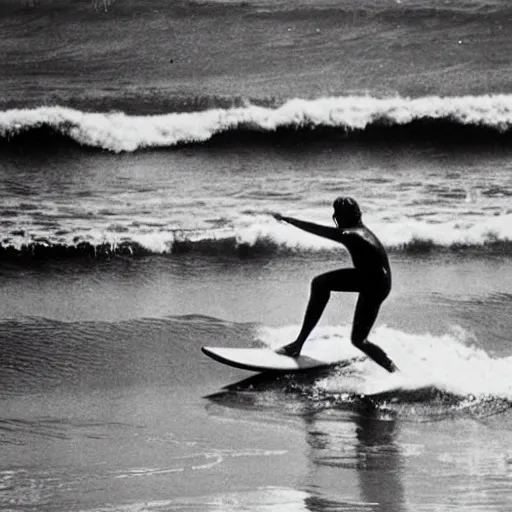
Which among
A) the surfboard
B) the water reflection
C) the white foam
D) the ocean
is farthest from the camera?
the ocean

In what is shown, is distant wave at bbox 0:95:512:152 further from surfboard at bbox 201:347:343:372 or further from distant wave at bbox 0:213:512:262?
surfboard at bbox 201:347:343:372

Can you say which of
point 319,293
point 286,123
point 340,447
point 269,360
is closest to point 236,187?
point 286,123

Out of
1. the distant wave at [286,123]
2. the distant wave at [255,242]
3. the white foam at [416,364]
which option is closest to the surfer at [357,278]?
the white foam at [416,364]

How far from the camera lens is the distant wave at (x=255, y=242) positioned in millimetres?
4555

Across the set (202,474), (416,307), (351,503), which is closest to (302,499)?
(351,503)

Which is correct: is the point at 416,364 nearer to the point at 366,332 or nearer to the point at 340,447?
the point at 366,332

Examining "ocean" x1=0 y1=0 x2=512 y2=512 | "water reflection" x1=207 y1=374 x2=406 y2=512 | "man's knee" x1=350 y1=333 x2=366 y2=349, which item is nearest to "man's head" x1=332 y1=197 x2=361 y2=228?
"man's knee" x1=350 y1=333 x2=366 y2=349

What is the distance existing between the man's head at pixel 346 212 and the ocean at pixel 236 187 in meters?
0.55

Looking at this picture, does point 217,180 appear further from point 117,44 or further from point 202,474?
point 202,474

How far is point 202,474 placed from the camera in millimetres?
3102

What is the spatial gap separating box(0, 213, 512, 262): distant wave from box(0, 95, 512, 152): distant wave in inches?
16.6

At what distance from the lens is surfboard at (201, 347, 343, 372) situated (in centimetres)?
410

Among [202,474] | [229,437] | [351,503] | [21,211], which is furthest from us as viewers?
[21,211]

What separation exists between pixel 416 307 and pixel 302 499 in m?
1.97
